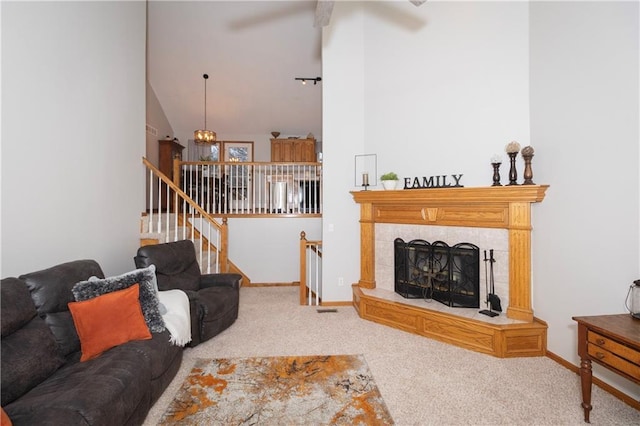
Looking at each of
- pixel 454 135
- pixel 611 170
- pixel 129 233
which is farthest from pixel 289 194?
pixel 611 170

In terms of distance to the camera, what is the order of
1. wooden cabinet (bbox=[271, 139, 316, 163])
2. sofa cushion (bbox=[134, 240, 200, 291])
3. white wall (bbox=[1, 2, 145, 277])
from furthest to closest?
wooden cabinet (bbox=[271, 139, 316, 163]) < sofa cushion (bbox=[134, 240, 200, 291]) < white wall (bbox=[1, 2, 145, 277])

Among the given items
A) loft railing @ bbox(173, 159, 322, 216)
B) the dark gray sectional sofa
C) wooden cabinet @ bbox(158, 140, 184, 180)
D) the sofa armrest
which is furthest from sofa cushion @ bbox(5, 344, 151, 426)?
wooden cabinet @ bbox(158, 140, 184, 180)

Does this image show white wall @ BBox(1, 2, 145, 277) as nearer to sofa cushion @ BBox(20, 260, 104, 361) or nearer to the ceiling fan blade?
Result: sofa cushion @ BBox(20, 260, 104, 361)

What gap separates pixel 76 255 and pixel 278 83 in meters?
5.79

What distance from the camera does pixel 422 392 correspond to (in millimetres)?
2342

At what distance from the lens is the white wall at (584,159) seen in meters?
2.26

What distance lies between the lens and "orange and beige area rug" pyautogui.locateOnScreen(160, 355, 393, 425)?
2045 mm

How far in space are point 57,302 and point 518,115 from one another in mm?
4515

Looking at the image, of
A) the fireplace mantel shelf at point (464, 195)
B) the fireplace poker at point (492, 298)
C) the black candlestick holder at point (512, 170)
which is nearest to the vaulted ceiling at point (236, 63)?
the fireplace mantel shelf at point (464, 195)

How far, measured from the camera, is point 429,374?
2600 millimetres

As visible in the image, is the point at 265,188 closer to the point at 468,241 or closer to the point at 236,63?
the point at 236,63

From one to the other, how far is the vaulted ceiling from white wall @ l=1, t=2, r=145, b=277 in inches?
68.0

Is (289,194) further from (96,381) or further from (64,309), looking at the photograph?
(96,381)

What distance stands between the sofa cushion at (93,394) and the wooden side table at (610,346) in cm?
283
